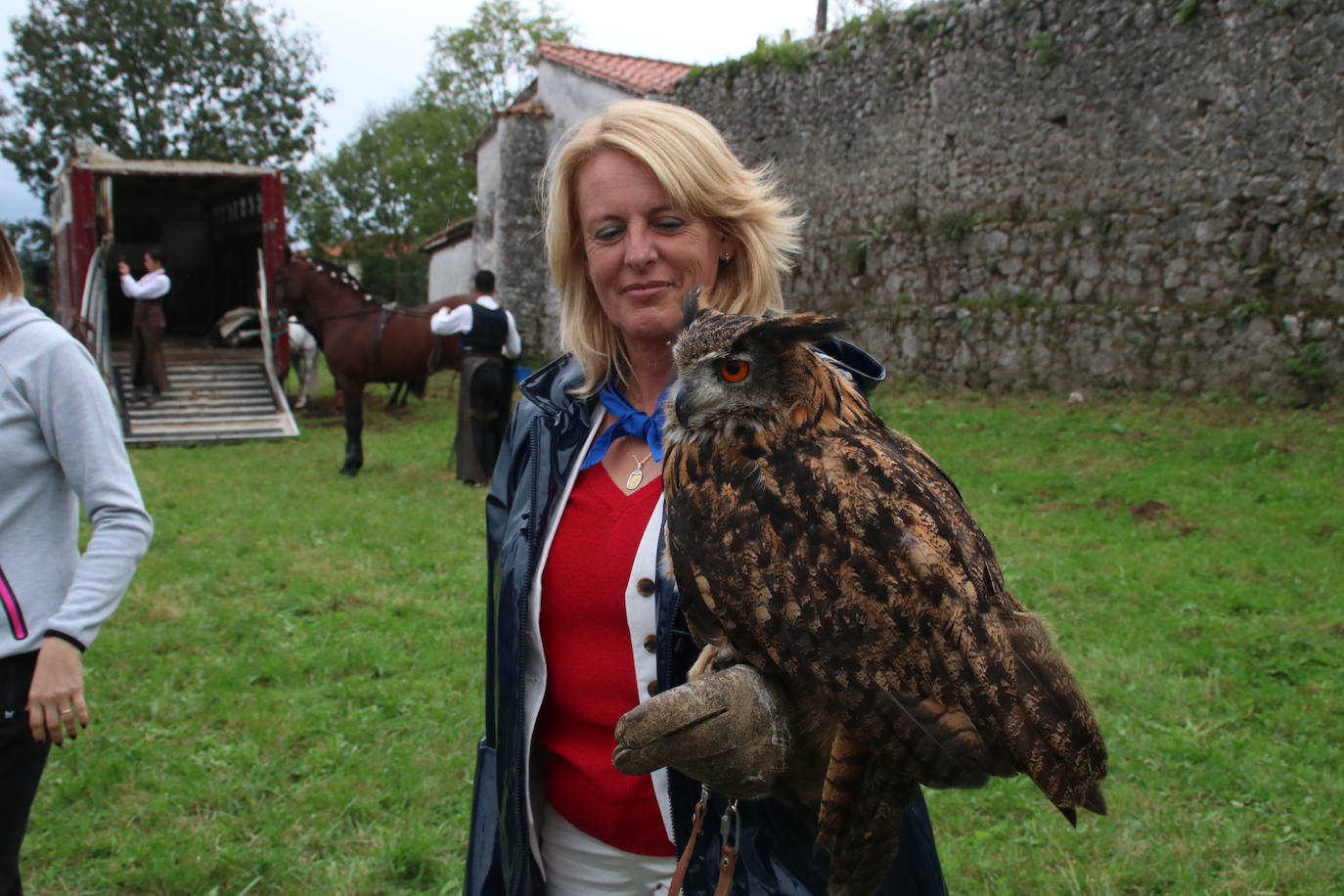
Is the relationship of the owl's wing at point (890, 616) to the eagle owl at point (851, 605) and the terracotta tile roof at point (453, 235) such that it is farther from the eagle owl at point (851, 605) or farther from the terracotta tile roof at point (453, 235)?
the terracotta tile roof at point (453, 235)

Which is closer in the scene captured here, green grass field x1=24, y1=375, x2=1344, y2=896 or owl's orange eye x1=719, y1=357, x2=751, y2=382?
owl's orange eye x1=719, y1=357, x2=751, y2=382

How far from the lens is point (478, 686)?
5.07 m

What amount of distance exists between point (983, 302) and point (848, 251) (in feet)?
7.61

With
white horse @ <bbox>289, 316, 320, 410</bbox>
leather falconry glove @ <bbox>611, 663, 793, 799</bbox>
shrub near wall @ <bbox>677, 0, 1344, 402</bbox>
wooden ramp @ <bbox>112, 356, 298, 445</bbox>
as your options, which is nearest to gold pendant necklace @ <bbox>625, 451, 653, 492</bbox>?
leather falconry glove @ <bbox>611, 663, 793, 799</bbox>

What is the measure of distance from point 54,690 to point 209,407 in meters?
13.4

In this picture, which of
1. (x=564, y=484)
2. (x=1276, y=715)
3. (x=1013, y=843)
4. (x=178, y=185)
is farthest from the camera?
(x=178, y=185)

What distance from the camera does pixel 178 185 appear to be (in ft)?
56.3

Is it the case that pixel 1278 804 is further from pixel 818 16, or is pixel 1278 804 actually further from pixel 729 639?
pixel 818 16

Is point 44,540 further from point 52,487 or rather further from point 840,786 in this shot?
point 840,786

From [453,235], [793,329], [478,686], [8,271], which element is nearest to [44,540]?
[8,271]

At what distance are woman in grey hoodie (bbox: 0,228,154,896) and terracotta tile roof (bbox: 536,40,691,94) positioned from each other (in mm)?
14924

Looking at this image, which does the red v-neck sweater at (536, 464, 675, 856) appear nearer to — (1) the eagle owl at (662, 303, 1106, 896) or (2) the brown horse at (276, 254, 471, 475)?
(1) the eagle owl at (662, 303, 1106, 896)

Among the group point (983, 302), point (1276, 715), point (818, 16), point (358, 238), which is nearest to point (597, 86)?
point (818, 16)

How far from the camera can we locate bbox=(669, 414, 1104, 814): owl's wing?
1417mm
